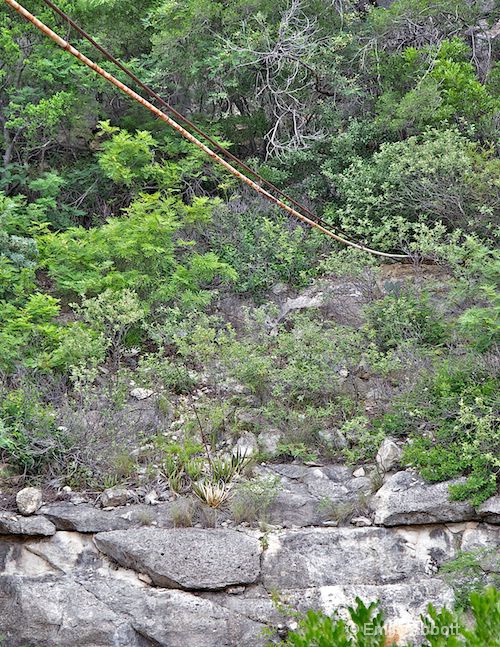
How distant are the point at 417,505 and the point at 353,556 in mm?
613

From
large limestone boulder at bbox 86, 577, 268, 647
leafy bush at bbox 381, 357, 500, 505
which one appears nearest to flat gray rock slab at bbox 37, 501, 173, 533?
large limestone boulder at bbox 86, 577, 268, 647

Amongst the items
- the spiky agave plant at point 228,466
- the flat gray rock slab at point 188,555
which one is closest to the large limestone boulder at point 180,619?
the flat gray rock slab at point 188,555

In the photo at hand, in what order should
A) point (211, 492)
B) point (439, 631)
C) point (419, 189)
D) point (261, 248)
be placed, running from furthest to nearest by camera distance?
point (261, 248)
point (419, 189)
point (211, 492)
point (439, 631)

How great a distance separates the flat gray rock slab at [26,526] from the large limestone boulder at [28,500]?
83 mm

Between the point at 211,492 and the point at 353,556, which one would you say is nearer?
the point at 353,556

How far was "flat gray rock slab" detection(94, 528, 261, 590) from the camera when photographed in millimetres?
5723

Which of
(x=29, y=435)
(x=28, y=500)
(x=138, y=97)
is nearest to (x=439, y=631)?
(x=28, y=500)

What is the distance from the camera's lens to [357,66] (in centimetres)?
1131

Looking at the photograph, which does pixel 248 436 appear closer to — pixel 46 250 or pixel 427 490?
pixel 427 490

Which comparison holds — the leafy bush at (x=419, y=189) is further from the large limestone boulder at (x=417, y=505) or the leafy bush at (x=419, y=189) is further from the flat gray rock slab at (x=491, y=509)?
the flat gray rock slab at (x=491, y=509)

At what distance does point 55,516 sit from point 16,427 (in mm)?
851

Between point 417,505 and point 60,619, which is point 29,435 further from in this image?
point 417,505

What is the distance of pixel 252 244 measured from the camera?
385 inches

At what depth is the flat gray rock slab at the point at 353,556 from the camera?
228 inches
